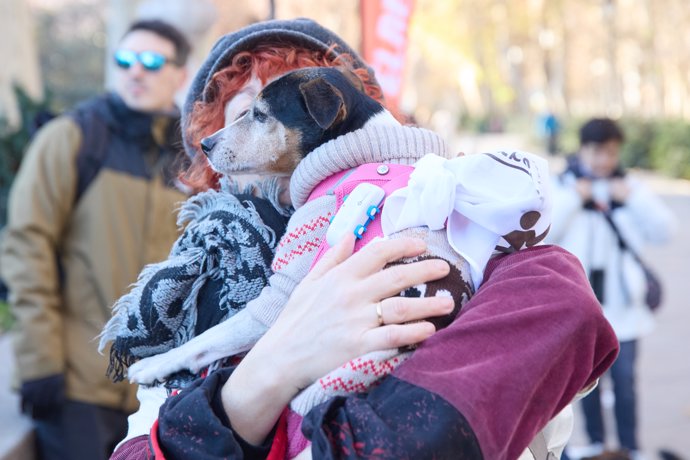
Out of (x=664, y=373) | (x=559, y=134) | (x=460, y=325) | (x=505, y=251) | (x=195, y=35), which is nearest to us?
(x=460, y=325)

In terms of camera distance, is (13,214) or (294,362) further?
(13,214)

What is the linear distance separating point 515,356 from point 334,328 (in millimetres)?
326

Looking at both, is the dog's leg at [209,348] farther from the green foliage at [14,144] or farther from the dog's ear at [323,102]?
the green foliage at [14,144]

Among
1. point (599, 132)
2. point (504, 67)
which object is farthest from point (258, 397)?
point (504, 67)

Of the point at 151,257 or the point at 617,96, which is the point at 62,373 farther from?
the point at 617,96

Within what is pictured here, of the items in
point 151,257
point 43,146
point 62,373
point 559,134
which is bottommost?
point 559,134

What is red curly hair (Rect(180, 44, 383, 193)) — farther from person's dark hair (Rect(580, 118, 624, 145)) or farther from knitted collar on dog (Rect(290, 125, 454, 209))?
person's dark hair (Rect(580, 118, 624, 145))

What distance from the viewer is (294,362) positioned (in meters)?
1.40

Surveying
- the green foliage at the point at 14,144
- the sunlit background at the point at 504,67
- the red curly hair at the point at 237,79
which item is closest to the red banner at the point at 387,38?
the sunlit background at the point at 504,67

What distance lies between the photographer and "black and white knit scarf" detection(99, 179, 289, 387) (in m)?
1.73

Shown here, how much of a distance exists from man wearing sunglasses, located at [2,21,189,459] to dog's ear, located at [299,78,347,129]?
7.05 feet

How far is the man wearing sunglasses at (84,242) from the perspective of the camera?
13.6ft

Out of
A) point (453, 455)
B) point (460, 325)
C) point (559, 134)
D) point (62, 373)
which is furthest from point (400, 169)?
point (559, 134)

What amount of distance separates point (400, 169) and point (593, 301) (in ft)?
1.67
